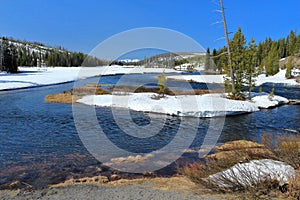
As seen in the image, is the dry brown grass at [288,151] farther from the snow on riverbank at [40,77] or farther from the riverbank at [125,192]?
the snow on riverbank at [40,77]

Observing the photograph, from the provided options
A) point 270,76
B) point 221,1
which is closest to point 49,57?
point 270,76

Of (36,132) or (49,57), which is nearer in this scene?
(36,132)

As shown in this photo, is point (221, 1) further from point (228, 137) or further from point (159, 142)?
point (159, 142)

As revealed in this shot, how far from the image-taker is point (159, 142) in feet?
33.1

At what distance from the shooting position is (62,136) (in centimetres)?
1058

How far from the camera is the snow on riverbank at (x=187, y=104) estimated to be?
616 inches

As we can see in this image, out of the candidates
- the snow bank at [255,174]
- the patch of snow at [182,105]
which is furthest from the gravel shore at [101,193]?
the patch of snow at [182,105]

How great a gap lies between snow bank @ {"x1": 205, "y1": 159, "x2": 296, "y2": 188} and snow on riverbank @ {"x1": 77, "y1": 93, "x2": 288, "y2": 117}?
10.5 metres

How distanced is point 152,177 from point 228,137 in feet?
19.6

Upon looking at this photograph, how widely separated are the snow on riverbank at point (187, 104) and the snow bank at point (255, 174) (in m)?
10.5

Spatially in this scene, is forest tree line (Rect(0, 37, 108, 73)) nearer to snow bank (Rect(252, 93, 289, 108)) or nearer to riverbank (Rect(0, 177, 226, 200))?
snow bank (Rect(252, 93, 289, 108))

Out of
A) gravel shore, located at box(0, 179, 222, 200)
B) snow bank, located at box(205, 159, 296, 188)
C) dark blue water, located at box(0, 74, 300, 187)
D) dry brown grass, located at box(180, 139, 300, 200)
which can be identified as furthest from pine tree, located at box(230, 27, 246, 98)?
gravel shore, located at box(0, 179, 222, 200)

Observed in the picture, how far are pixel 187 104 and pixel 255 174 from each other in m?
12.5

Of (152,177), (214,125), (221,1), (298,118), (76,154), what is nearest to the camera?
(152,177)
